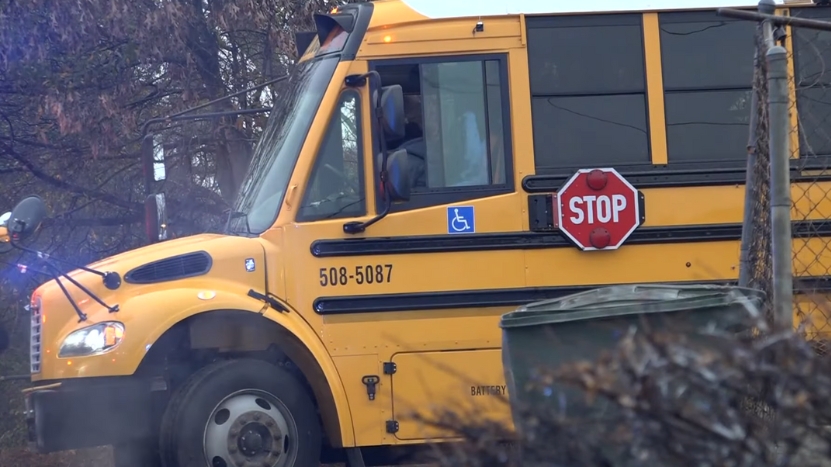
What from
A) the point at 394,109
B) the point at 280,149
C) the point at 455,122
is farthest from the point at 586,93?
the point at 280,149

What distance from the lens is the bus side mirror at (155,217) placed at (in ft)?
22.0

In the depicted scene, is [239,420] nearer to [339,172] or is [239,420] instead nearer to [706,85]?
[339,172]

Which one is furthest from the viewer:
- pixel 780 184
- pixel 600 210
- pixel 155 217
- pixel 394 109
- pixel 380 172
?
pixel 155 217

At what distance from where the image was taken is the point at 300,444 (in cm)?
532

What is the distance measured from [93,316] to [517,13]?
9.28 ft

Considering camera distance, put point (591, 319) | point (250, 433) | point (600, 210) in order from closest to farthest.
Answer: point (591, 319) → point (250, 433) → point (600, 210)

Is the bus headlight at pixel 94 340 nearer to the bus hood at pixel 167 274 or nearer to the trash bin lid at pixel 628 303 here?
the bus hood at pixel 167 274

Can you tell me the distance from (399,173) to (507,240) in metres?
0.74

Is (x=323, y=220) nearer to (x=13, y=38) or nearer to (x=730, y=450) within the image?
(x=730, y=450)

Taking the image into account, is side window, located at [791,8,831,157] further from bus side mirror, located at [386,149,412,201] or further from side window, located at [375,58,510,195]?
bus side mirror, located at [386,149,412,201]

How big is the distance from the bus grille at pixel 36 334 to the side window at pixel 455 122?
7.12 ft

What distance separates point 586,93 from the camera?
5.61 metres

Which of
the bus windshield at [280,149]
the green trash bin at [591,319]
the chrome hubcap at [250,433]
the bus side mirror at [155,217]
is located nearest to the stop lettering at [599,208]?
the bus windshield at [280,149]

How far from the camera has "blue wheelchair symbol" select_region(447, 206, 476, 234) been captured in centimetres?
548
